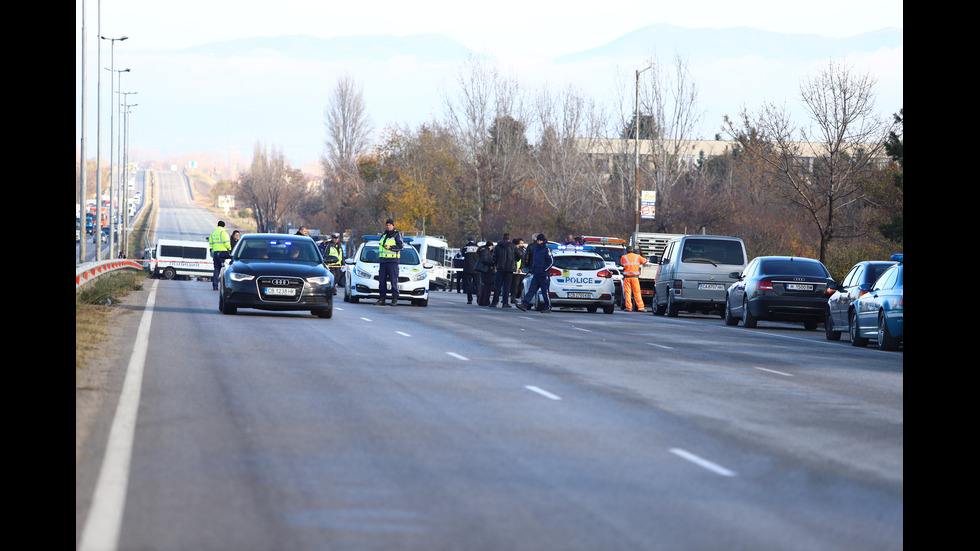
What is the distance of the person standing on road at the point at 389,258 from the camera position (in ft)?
94.7

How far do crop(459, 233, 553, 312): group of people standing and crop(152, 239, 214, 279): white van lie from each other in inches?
1188

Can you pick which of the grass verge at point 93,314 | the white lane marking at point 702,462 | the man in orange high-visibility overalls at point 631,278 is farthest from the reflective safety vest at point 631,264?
the white lane marking at point 702,462

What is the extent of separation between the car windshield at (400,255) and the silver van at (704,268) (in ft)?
20.5

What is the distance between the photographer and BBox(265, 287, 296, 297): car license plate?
22656 mm

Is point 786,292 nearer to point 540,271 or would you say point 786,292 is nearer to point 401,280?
point 540,271

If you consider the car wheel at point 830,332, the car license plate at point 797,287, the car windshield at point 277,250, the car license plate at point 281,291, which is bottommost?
the car wheel at point 830,332

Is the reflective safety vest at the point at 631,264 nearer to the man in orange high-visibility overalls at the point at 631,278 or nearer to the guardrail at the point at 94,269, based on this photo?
the man in orange high-visibility overalls at the point at 631,278

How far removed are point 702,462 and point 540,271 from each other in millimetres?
22084

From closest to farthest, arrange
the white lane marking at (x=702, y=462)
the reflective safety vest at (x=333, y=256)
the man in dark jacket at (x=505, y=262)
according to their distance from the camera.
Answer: the white lane marking at (x=702, y=462)
the man in dark jacket at (x=505, y=262)
the reflective safety vest at (x=333, y=256)

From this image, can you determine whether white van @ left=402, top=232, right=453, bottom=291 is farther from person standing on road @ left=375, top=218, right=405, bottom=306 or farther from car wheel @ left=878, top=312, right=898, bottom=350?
car wheel @ left=878, top=312, right=898, bottom=350

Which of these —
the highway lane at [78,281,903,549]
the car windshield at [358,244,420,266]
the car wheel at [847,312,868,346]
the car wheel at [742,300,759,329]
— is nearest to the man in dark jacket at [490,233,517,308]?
the car windshield at [358,244,420,266]

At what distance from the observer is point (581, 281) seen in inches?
1227
